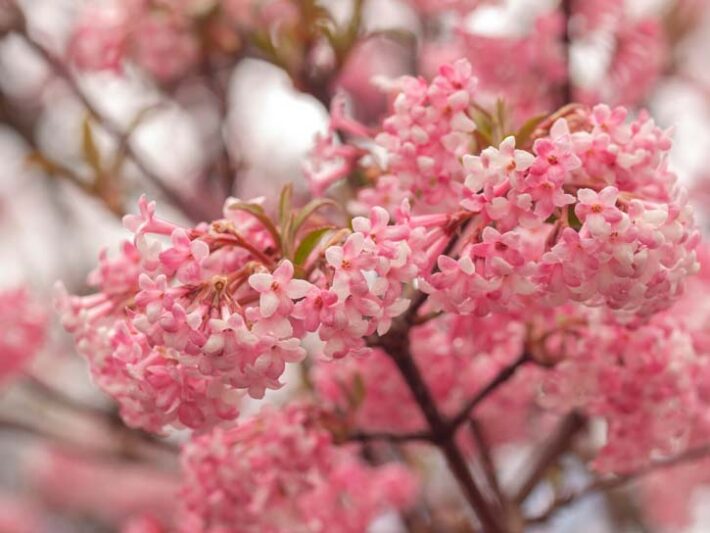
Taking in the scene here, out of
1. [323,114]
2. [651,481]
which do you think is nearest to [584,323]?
[323,114]

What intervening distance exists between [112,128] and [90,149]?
0.72ft

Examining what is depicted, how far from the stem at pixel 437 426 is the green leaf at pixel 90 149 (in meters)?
0.50

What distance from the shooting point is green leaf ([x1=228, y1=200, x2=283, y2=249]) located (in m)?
0.66

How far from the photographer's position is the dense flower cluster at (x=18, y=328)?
1.35m

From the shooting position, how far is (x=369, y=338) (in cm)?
68

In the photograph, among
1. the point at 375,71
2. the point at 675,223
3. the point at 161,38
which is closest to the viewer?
the point at 675,223

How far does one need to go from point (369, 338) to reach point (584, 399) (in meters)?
0.24

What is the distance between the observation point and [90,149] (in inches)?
41.6

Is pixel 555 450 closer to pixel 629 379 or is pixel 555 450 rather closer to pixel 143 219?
pixel 629 379

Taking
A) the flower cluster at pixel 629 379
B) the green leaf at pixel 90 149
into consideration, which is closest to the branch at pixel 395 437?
the flower cluster at pixel 629 379

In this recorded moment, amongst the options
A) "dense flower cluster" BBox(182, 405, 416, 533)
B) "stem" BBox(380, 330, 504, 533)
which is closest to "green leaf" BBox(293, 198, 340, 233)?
"stem" BBox(380, 330, 504, 533)

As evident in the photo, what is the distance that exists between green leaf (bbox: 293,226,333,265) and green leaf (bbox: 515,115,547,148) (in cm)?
15

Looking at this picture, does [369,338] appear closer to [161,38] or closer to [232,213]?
[232,213]

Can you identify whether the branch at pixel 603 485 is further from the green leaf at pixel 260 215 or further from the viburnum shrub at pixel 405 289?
the green leaf at pixel 260 215
